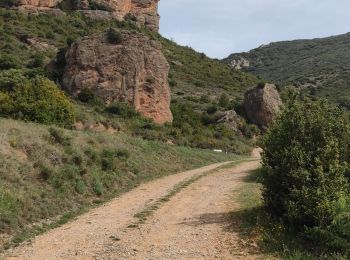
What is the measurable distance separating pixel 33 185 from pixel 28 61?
114 ft

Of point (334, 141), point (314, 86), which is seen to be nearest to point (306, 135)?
point (334, 141)

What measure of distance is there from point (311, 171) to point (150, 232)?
4115mm

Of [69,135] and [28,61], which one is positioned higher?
[28,61]

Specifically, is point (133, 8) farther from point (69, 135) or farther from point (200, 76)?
point (69, 135)

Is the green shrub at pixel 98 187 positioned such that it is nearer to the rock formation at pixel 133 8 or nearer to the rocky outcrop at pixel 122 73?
the rocky outcrop at pixel 122 73

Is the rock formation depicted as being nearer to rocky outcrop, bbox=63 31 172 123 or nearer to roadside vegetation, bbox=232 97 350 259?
rocky outcrop, bbox=63 31 172 123

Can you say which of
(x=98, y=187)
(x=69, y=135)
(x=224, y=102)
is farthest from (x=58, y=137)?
(x=224, y=102)

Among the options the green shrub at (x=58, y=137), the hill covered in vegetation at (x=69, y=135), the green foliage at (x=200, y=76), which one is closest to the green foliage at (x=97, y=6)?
the hill covered in vegetation at (x=69, y=135)

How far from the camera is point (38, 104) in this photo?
1035 inches

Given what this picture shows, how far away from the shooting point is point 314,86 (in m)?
76.6

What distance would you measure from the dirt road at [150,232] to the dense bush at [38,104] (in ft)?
33.0

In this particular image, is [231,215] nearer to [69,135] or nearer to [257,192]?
[257,192]

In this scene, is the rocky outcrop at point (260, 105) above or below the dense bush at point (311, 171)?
above

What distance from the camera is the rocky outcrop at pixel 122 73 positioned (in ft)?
131
